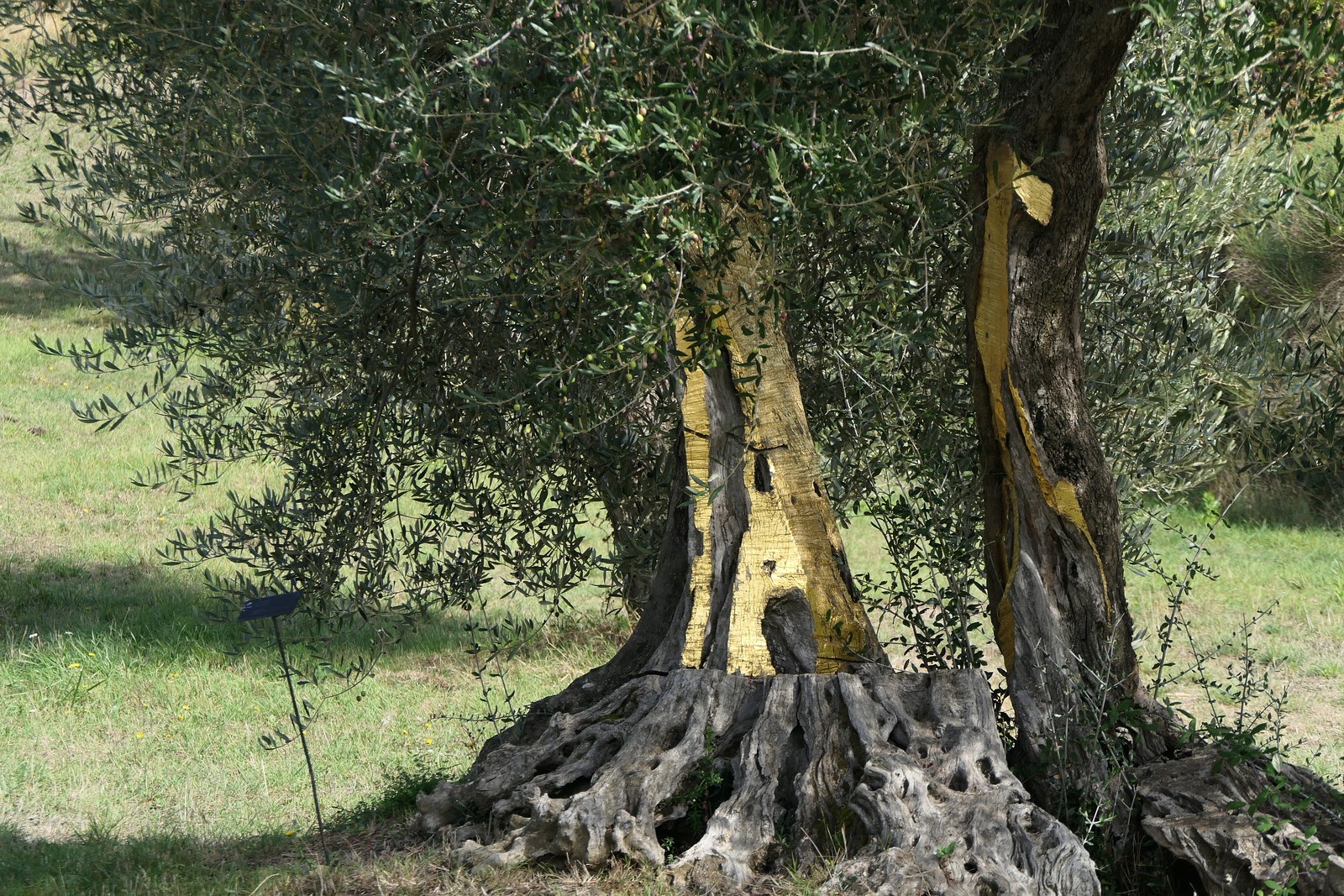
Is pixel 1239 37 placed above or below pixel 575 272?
above

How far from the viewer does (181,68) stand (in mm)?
5551

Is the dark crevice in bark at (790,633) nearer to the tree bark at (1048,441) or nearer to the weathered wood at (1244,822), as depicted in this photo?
the tree bark at (1048,441)

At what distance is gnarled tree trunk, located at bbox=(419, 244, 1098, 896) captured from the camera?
4.35m

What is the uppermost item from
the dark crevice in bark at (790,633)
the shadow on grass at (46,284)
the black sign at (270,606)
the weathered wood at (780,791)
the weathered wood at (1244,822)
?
the shadow on grass at (46,284)

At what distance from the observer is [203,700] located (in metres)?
9.76

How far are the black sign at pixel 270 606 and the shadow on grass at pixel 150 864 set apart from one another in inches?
41.1

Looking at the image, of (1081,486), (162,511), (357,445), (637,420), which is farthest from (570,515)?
(162,511)

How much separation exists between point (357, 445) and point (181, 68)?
1.99m

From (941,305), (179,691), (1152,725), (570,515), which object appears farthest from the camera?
(179,691)

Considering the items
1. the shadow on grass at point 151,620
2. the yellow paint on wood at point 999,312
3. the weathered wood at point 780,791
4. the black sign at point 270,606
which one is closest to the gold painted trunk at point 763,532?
the weathered wood at point 780,791

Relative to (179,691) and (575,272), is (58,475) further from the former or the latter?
(575,272)

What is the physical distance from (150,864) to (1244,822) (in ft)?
15.3

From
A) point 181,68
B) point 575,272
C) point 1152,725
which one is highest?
point 181,68

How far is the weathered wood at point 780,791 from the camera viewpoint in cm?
423
